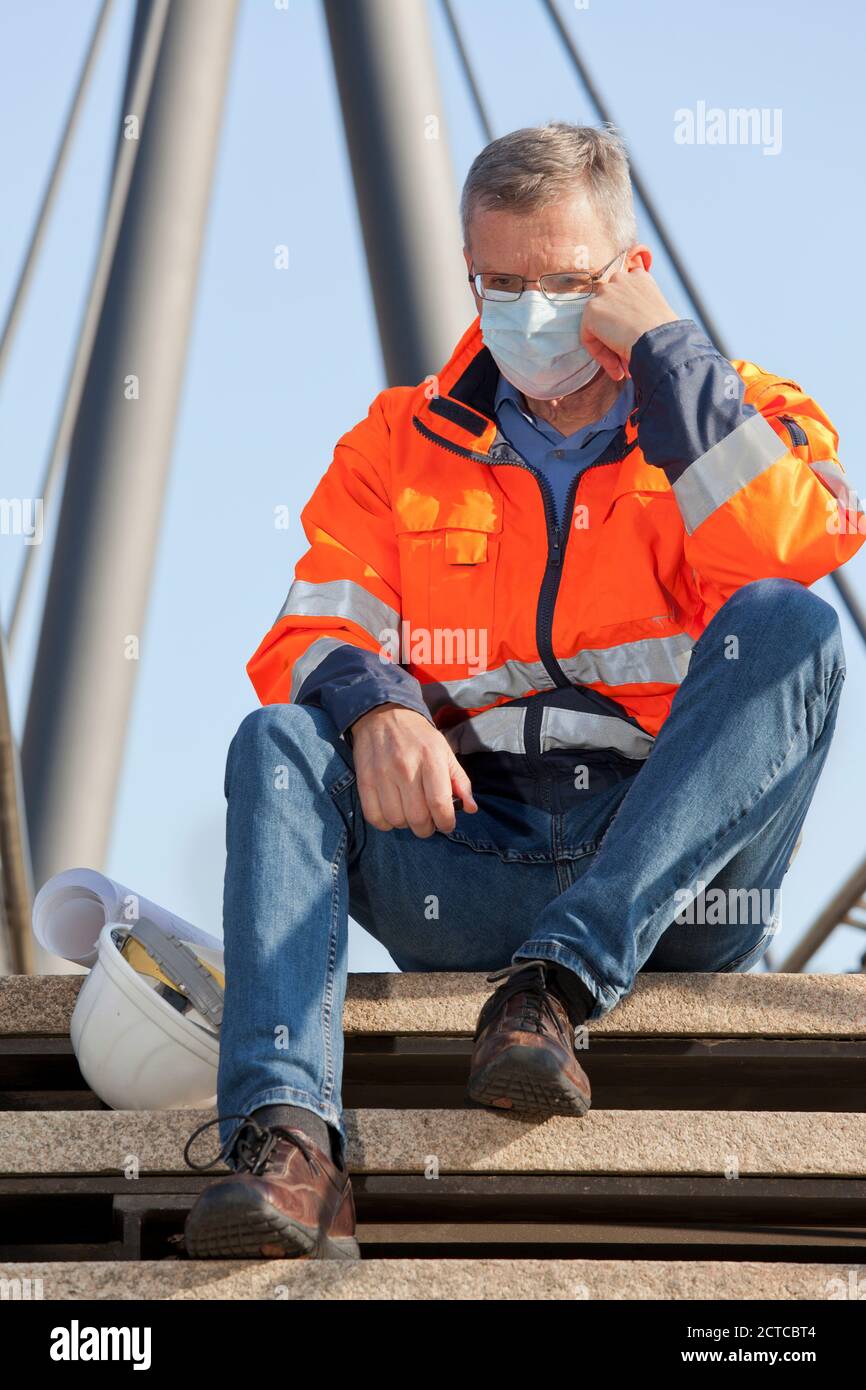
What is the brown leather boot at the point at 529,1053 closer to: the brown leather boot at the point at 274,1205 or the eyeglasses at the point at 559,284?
the brown leather boot at the point at 274,1205

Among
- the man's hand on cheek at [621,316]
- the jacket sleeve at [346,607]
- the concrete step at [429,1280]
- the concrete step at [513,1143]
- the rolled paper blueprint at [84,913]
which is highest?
the man's hand on cheek at [621,316]

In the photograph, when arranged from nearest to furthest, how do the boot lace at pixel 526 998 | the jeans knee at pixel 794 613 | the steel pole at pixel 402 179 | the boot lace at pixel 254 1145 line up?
the boot lace at pixel 254 1145
the boot lace at pixel 526 998
the jeans knee at pixel 794 613
the steel pole at pixel 402 179

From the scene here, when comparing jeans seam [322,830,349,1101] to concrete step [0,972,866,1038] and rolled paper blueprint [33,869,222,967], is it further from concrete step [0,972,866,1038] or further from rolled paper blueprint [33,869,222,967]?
rolled paper blueprint [33,869,222,967]

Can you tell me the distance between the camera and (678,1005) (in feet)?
7.18

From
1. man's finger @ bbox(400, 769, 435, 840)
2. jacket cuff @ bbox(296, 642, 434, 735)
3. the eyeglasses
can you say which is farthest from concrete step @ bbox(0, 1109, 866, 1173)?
the eyeglasses

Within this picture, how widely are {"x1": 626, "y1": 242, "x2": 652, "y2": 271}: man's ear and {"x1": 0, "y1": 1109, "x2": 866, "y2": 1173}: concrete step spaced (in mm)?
1356

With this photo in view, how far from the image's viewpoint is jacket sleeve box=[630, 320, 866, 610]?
7.31ft

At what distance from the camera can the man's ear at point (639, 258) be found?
8.66 ft

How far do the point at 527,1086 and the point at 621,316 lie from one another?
1.21 meters

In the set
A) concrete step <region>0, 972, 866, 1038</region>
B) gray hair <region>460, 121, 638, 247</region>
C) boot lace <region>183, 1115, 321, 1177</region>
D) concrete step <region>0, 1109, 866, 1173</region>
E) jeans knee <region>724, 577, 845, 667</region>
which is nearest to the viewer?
boot lace <region>183, 1115, 321, 1177</region>

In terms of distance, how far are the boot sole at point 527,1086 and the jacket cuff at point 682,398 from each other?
35.0 inches

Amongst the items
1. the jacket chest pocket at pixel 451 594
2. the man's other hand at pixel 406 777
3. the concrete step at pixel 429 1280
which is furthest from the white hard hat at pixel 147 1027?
the jacket chest pocket at pixel 451 594

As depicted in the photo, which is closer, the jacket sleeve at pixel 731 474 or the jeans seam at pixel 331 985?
the jeans seam at pixel 331 985

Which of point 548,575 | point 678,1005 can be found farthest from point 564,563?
point 678,1005
